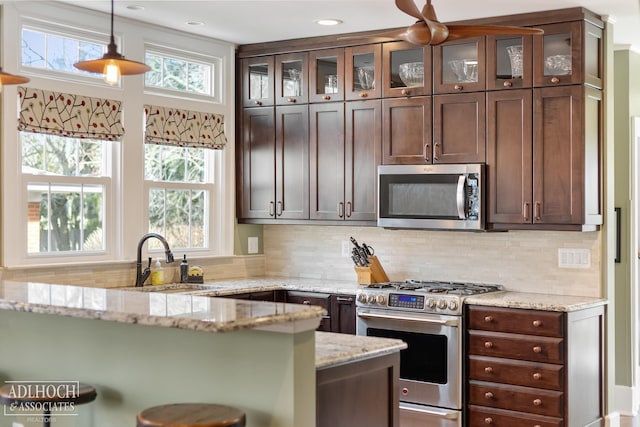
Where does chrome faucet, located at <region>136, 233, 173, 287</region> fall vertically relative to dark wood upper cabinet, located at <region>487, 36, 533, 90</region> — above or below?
below

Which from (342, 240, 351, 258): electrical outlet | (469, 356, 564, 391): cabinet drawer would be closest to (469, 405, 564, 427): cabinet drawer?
(469, 356, 564, 391): cabinet drawer

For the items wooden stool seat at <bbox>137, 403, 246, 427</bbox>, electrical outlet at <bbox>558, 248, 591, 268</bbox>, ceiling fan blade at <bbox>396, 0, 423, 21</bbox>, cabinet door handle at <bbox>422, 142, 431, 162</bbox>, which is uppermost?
ceiling fan blade at <bbox>396, 0, 423, 21</bbox>

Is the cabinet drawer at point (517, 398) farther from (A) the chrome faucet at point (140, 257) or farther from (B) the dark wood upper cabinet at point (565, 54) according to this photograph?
(A) the chrome faucet at point (140, 257)

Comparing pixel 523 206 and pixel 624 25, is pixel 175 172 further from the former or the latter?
pixel 624 25

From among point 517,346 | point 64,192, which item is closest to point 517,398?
point 517,346

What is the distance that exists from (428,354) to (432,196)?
1.01 meters

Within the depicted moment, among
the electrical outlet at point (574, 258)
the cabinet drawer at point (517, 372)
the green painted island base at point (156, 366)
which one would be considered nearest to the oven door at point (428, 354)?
the cabinet drawer at point (517, 372)

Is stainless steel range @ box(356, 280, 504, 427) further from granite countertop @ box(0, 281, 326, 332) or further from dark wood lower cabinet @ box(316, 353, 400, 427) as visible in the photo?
granite countertop @ box(0, 281, 326, 332)

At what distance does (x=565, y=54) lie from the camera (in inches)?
203

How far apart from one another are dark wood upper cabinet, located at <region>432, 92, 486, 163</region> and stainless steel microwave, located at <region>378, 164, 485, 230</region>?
0.08 metres

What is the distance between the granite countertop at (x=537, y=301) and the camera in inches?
194

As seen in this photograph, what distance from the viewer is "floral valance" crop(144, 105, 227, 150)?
5.79m

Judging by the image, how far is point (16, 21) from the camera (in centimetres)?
498

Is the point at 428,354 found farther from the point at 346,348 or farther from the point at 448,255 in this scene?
the point at 346,348
